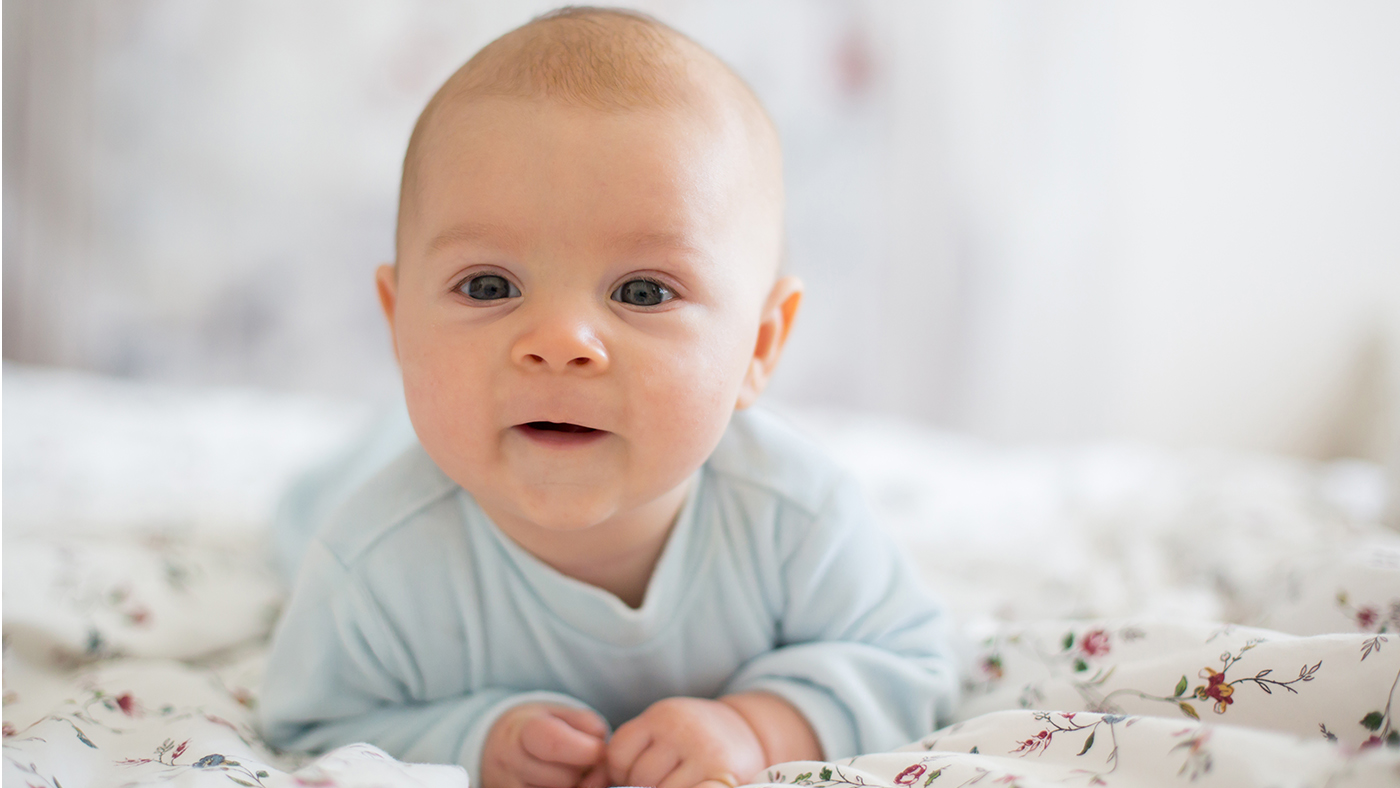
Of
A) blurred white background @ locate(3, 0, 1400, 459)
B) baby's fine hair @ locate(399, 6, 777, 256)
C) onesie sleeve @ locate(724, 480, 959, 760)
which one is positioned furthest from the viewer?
blurred white background @ locate(3, 0, 1400, 459)

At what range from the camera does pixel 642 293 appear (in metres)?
0.75

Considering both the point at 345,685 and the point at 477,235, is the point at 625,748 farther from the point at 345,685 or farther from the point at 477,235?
the point at 477,235

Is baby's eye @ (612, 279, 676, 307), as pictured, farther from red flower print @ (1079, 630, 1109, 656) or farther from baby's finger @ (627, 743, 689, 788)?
red flower print @ (1079, 630, 1109, 656)

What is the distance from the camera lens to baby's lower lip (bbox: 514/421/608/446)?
74cm

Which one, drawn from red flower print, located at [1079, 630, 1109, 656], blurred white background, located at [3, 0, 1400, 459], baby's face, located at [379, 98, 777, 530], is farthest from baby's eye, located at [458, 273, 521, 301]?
blurred white background, located at [3, 0, 1400, 459]

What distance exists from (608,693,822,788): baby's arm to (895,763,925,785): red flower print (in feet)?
0.49

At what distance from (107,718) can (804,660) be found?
614 mm

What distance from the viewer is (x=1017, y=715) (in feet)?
2.33

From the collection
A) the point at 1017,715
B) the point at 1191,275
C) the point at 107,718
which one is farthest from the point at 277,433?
the point at 1191,275

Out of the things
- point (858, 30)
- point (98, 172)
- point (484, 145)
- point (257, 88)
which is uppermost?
point (858, 30)

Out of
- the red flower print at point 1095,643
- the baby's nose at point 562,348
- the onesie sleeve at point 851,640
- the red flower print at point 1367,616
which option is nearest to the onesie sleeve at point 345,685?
the onesie sleeve at point 851,640

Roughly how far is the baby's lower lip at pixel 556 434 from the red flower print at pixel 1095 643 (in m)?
0.49

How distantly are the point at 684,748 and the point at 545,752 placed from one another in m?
0.12

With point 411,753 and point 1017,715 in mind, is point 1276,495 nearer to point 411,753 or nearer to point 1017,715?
point 1017,715
